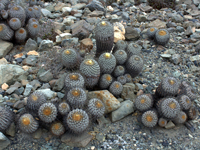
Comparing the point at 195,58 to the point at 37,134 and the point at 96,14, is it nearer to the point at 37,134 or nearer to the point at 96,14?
the point at 96,14

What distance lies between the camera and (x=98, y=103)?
11.0 ft

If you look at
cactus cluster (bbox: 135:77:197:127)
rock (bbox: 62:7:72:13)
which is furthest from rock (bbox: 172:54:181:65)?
rock (bbox: 62:7:72:13)

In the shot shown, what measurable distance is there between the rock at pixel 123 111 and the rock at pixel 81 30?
260 cm

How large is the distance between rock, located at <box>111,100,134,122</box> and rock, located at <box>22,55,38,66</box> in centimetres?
227

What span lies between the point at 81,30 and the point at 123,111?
2.86 m

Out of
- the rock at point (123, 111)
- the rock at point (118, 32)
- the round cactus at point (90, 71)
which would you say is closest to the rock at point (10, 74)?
the round cactus at point (90, 71)

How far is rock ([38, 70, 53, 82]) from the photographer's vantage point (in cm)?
426

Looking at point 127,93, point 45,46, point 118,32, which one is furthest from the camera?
point 118,32

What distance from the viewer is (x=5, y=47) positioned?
5.18 m

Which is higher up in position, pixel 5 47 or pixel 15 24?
pixel 15 24

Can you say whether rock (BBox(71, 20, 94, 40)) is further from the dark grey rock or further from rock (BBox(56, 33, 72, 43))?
the dark grey rock

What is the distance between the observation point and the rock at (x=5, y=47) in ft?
A: 16.6

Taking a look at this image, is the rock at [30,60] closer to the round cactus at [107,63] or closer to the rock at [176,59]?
the round cactus at [107,63]

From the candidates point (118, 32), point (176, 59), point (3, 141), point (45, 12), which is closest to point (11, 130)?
point (3, 141)
